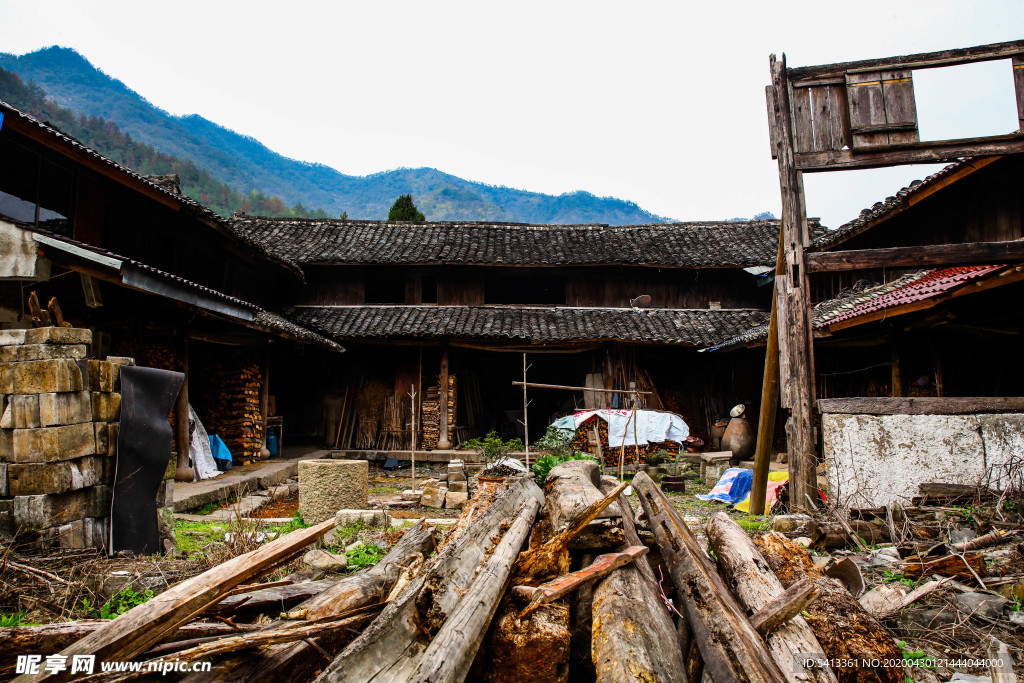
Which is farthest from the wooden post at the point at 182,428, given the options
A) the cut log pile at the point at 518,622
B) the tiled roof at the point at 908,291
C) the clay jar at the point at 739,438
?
the tiled roof at the point at 908,291

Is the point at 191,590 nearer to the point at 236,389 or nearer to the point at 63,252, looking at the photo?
the point at 63,252

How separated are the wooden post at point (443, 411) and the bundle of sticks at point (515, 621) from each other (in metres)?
9.58

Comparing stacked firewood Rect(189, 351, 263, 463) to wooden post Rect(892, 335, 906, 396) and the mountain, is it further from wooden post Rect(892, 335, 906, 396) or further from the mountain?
the mountain

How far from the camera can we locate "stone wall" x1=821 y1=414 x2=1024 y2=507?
5.67 metres

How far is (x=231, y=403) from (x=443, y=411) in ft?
15.4

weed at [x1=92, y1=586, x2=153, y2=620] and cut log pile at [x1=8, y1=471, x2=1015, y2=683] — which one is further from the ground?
cut log pile at [x1=8, y1=471, x2=1015, y2=683]

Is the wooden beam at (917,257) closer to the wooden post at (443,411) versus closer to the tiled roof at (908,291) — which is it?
the tiled roof at (908,291)

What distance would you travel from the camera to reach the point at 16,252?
19.9ft

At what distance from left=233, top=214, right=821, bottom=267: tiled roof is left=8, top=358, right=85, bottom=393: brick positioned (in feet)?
32.8

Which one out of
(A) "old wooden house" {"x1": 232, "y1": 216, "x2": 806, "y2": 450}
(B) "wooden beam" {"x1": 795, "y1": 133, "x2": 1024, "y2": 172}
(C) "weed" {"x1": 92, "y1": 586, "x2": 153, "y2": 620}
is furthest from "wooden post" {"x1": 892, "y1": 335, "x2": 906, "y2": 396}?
(C) "weed" {"x1": 92, "y1": 586, "x2": 153, "y2": 620}

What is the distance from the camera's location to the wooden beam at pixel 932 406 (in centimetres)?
571

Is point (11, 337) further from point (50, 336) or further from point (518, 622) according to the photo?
point (518, 622)

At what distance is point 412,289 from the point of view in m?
14.9

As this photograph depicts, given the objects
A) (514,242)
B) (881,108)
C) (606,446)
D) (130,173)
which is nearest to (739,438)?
(606,446)
